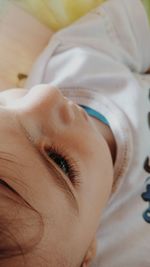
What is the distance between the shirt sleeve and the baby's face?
181 mm

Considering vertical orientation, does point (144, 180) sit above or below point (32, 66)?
below

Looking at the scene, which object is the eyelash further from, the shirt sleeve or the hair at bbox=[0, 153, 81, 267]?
the shirt sleeve

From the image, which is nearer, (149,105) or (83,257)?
(83,257)

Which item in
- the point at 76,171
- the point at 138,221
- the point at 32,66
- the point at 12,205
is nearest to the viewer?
→ the point at 12,205

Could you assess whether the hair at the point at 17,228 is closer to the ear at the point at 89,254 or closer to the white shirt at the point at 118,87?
the ear at the point at 89,254

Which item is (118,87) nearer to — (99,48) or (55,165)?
(99,48)

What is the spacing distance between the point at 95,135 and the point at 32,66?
267 mm

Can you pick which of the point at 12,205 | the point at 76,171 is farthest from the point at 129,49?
the point at 12,205

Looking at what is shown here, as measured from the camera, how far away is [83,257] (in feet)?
1.84

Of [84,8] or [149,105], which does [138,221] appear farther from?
[84,8]

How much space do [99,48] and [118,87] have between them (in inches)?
3.7

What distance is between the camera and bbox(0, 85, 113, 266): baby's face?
19.7 inches

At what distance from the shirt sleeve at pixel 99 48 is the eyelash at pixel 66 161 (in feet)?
0.86

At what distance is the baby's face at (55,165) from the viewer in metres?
0.50
